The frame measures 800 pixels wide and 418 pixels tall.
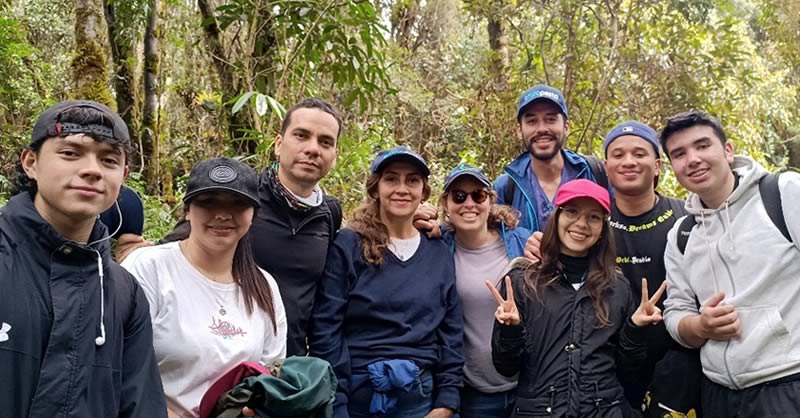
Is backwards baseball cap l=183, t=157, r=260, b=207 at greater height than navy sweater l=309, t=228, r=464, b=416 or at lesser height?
greater

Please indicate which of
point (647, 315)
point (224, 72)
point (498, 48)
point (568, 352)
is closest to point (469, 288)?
point (568, 352)

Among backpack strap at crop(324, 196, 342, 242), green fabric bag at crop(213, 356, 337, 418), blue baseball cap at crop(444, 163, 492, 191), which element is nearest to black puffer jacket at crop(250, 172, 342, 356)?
backpack strap at crop(324, 196, 342, 242)

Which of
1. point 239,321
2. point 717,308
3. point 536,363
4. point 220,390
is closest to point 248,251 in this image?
point 239,321

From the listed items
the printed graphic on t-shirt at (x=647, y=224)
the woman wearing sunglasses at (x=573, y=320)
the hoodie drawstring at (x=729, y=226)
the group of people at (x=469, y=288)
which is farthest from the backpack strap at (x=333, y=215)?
the hoodie drawstring at (x=729, y=226)

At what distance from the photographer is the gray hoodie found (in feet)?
8.84

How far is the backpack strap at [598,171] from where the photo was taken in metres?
3.93

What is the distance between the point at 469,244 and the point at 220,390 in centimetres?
160

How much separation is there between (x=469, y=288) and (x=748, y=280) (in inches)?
50.1

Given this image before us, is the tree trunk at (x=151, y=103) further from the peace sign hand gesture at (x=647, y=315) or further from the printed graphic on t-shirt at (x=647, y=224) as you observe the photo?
the peace sign hand gesture at (x=647, y=315)

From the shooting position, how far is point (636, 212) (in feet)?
11.5

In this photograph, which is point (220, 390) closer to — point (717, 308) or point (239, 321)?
point (239, 321)

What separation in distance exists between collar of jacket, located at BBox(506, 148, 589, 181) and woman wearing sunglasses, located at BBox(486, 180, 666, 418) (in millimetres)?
885

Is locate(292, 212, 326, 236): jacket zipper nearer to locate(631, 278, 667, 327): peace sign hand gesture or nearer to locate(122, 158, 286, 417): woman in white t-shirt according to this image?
locate(122, 158, 286, 417): woman in white t-shirt

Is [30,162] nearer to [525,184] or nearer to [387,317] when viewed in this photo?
[387,317]
